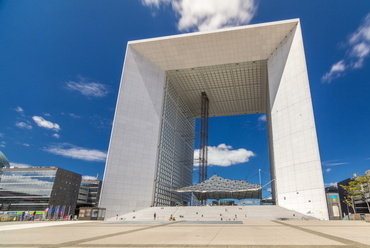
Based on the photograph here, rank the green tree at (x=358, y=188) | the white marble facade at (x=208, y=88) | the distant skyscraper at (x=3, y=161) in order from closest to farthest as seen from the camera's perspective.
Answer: the green tree at (x=358, y=188), the white marble facade at (x=208, y=88), the distant skyscraper at (x=3, y=161)

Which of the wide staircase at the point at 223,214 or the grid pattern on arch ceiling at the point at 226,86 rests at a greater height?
the grid pattern on arch ceiling at the point at 226,86

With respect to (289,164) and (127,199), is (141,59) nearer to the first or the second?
(127,199)

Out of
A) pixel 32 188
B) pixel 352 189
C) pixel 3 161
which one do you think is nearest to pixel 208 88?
pixel 352 189

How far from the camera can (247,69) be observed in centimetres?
5212

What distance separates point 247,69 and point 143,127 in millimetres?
26620

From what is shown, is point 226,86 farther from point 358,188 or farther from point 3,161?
point 3,161

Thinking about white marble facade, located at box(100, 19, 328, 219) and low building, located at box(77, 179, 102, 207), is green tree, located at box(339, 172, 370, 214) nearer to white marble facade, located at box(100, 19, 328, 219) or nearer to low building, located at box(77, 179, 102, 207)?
white marble facade, located at box(100, 19, 328, 219)

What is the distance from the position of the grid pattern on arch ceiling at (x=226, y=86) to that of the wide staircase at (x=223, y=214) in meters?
30.1

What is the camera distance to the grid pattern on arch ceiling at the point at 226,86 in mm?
52263

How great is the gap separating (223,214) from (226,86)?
34.5 m

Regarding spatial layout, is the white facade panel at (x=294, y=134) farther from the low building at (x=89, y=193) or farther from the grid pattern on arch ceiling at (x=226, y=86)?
the low building at (x=89, y=193)

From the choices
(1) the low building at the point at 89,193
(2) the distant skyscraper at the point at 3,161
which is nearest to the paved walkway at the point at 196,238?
(1) the low building at the point at 89,193

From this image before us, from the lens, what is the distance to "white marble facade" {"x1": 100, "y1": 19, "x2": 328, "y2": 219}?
37719mm

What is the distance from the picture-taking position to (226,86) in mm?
58844
